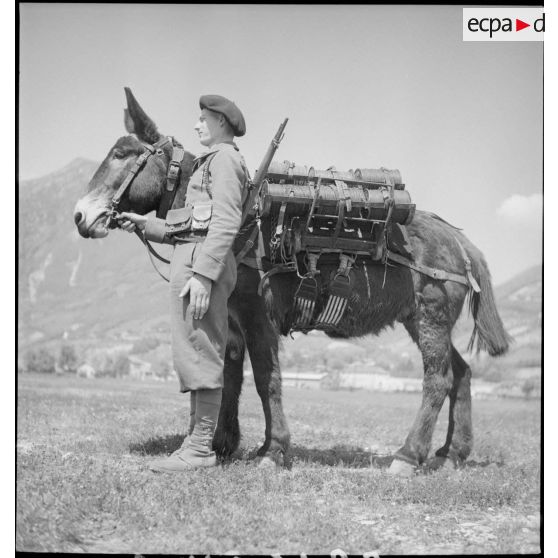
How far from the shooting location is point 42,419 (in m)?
7.72

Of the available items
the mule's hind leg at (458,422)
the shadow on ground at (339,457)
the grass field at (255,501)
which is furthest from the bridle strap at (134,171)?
the mule's hind leg at (458,422)

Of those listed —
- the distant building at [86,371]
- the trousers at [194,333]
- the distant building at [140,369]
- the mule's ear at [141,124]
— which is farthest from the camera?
the distant building at [140,369]

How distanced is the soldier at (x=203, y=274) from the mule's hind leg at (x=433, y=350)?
7.15 feet

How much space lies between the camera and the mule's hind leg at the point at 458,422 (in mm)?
6438

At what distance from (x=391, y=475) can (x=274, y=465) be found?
106 cm

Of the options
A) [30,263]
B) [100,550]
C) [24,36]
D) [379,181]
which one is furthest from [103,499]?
[30,263]

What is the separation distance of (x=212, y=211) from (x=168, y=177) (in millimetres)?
838

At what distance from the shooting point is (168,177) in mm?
5387

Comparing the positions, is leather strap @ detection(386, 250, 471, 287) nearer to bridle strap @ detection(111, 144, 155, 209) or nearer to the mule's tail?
the mule's tail

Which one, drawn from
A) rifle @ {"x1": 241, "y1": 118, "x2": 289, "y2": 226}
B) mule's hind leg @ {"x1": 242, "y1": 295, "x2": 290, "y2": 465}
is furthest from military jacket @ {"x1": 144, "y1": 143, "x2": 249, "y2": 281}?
mule's hind leg @ {"x1": 242, "y1": 295, "x2": 290, "y2": 465}

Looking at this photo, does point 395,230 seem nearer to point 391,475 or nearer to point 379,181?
point 379,181

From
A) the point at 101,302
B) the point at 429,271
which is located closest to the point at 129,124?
the point at 429,271

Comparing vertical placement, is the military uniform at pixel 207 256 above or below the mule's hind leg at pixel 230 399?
above

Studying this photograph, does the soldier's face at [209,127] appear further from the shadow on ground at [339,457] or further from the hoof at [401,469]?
the hoof at [401,469]
